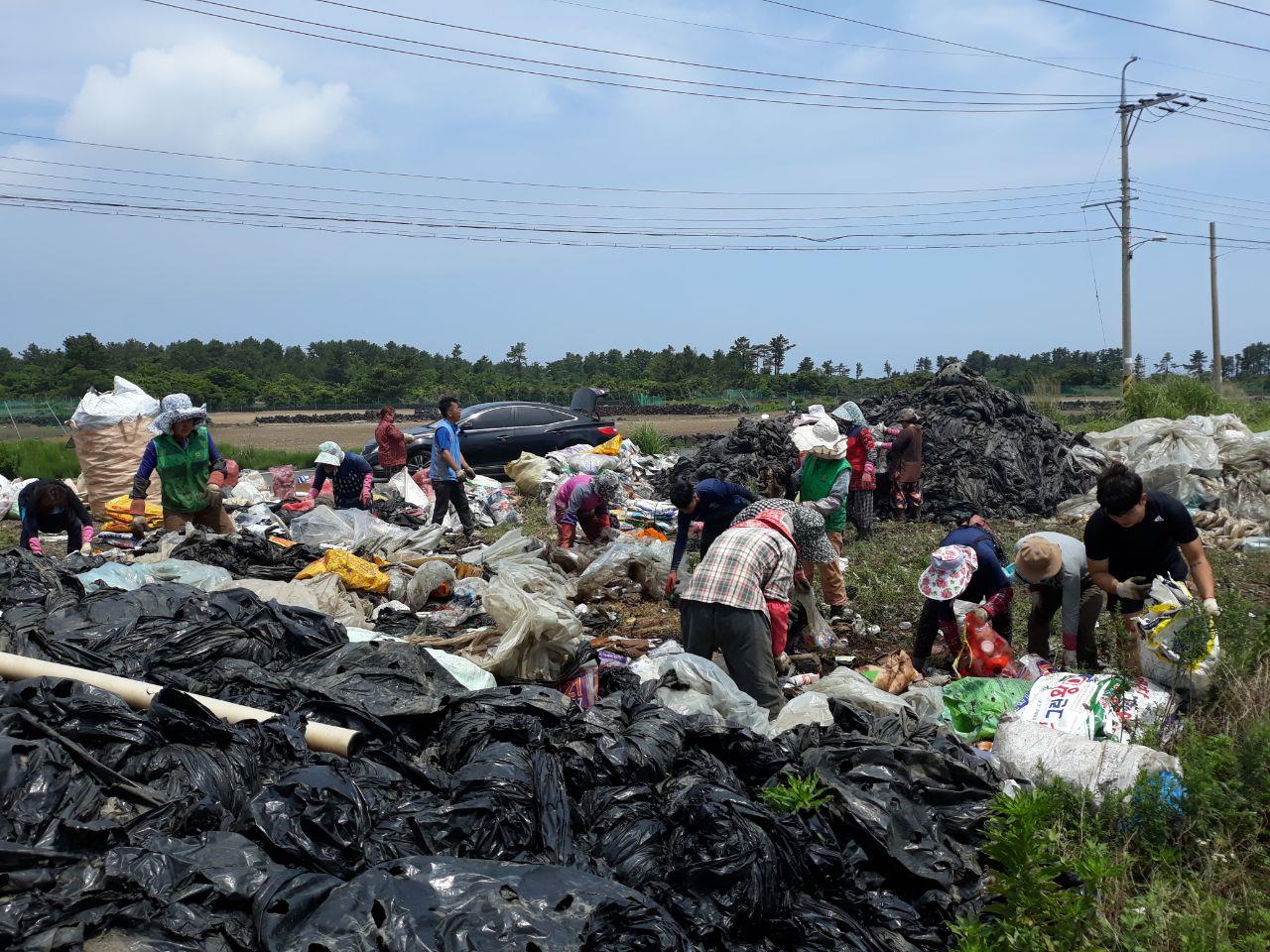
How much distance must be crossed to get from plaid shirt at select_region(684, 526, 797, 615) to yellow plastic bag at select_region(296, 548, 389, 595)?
3150 mm

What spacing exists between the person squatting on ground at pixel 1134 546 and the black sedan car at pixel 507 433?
11.3 metres

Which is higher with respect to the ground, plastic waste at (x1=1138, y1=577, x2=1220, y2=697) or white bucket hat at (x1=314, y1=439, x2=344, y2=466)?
white bucket hat at (x1=314, y1=439, x2=344, y2=466)

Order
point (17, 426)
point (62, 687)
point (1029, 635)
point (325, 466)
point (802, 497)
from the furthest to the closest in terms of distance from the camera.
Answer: point (17, 426), point (325, 466), point (802, 497), point (1029, 635), point (62, 687)

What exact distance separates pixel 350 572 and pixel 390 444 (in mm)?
5460

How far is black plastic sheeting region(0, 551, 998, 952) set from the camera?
2.59 m

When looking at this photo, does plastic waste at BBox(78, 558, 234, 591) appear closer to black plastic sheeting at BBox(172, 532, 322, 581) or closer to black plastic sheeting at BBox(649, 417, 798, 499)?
black plastic sheeting at BBox(172, 532, 322, 581)

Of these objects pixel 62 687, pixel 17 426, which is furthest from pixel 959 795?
pixel 17 426

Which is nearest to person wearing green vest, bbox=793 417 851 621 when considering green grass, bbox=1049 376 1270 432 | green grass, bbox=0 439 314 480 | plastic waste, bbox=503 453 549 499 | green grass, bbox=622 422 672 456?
plastic waste, bbox=503 453 549 499

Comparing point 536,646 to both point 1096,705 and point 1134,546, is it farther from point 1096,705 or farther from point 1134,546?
point 1134,546

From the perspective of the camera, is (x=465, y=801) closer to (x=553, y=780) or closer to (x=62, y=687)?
(x=553, y=780)

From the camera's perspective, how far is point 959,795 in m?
3.62

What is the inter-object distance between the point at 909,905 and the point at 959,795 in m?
0.56

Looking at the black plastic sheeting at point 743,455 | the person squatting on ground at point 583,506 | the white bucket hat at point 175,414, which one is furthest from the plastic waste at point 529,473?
the white bucket hat at point 175,414

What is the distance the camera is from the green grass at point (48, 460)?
14.9 meters
